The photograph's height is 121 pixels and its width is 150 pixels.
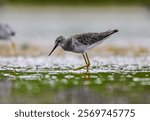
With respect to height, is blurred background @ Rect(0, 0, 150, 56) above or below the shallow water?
above

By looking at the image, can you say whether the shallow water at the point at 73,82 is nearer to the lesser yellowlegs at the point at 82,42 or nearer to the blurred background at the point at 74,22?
the lesser yellowlegs at the point at 82,42

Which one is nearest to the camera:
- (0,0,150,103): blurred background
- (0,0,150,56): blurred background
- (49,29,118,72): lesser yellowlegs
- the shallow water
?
the shallow water

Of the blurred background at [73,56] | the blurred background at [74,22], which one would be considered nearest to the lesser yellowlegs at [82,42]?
the blurred background at [73,56]

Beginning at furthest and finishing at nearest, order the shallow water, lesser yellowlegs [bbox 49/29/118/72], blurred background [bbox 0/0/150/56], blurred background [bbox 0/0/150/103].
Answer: blurred background [bbox 0/0/150/56], lesser yellowlegs [bbox 49/29/118/72], blurred background [bbox 0/0/150/103], the shallow water

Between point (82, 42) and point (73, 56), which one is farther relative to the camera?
point (73, 56)

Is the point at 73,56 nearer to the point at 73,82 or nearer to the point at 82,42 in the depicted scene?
the point at 82,42

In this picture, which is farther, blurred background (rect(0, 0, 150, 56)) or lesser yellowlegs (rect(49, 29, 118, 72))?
blurred background (rect(0, 0, 150, 56))

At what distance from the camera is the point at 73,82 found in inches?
466

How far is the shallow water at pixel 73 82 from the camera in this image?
10680mm

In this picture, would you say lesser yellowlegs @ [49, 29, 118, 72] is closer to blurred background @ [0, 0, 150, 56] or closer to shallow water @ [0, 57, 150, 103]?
shallow water @ [0, 57, 150, 103]

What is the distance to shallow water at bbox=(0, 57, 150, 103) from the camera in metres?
10.7

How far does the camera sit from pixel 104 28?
23719 millimetres

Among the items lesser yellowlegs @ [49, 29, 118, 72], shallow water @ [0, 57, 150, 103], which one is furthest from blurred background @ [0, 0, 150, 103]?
lesser yellowlegs @ [49, 29, 118, 72]

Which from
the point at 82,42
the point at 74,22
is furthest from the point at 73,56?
the point at 74,22
